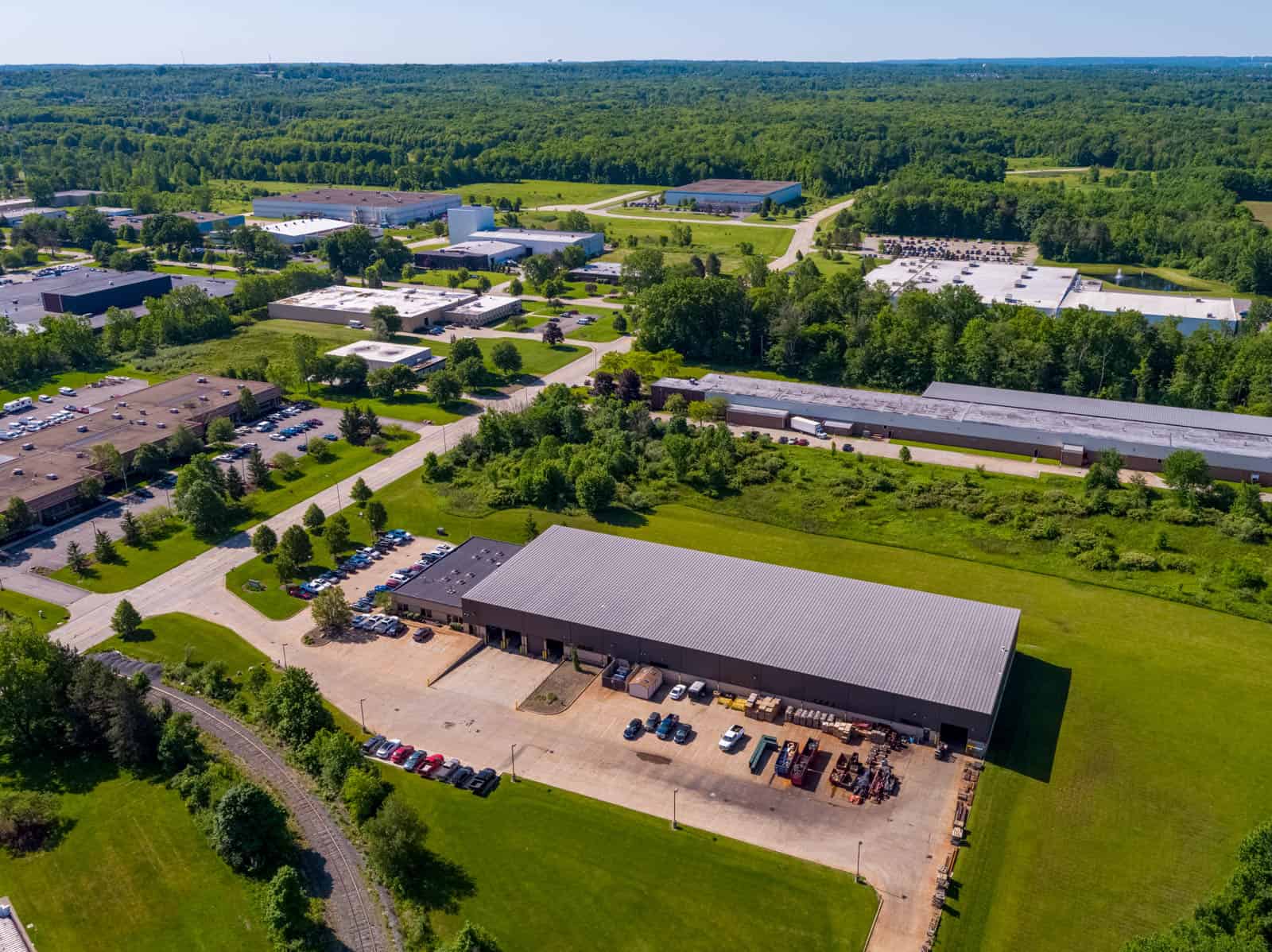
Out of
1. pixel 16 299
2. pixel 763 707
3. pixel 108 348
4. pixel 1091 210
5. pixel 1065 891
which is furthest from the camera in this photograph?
pixel 1091 210

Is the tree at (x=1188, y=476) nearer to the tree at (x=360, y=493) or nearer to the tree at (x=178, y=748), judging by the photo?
the tree at (x=360, y=493)

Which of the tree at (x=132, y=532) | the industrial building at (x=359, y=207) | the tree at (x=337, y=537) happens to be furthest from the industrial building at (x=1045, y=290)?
the industrial building at (x=359, y=207)

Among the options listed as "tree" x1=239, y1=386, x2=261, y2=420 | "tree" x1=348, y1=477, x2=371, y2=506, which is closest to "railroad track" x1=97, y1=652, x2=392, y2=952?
"tree" x1=348, y1=477, x2=371, y2=506

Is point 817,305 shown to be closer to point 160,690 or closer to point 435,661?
point 435,661

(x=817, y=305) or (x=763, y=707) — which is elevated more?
(x=817, y=305)

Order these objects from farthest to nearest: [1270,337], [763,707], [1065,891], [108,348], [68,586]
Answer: [108,348] → [1270,337] → [68,586] → [763,707] → [1065,891]

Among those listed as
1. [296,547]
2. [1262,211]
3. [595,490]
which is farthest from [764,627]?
[1262,211]

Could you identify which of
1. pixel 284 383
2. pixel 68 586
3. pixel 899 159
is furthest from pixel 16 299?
pixel 899 159
